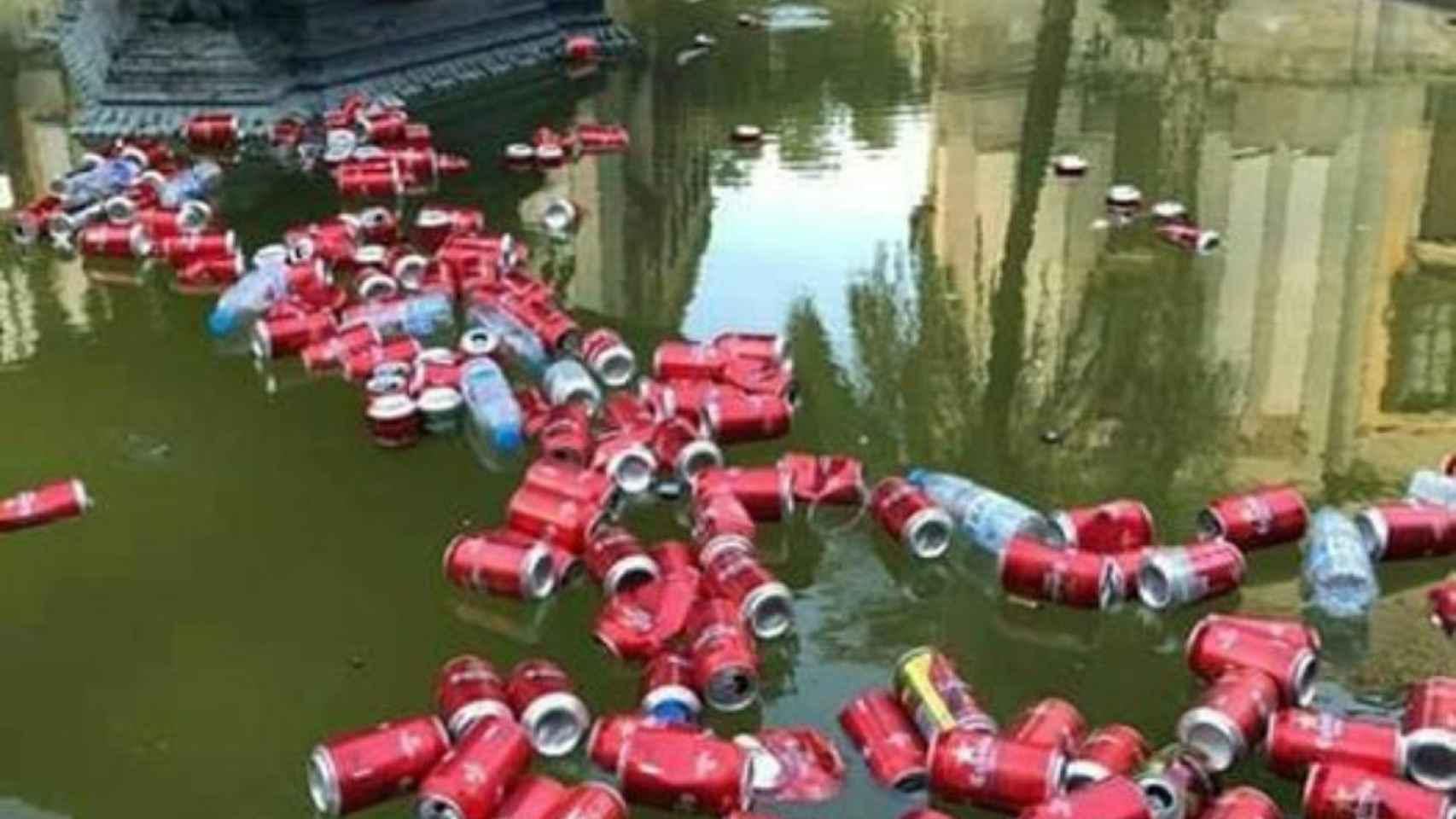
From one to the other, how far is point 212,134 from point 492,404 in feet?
15.1

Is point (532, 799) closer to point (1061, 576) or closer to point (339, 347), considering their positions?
point (1061, 576)

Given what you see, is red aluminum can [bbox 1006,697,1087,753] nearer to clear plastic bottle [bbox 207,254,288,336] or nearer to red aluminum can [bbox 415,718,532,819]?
red aluminum can [bbox 415,718,532,819]

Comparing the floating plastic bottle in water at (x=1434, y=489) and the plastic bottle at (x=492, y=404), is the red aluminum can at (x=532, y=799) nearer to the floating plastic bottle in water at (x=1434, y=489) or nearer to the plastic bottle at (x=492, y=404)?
the plastic bottle at (x=492, y=404)

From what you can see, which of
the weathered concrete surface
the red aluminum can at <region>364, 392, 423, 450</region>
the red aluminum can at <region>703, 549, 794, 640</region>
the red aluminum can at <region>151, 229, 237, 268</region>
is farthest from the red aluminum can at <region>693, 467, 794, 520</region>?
the weathered concrete surface

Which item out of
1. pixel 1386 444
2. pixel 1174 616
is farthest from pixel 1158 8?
pixel 1174 616

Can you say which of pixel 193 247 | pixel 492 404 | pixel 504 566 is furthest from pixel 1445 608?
pixel 193 247

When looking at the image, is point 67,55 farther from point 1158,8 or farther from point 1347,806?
point 1347,806

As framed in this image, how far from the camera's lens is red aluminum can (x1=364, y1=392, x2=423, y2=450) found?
212 inches

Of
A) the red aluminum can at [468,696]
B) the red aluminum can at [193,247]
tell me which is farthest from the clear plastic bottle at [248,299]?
the red aluminum can at [468,696]

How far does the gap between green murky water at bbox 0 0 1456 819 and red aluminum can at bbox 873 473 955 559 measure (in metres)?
0.07

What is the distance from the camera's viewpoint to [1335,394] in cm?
602

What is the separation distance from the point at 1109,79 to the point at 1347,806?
7.89m

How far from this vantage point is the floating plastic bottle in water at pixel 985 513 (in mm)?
4609

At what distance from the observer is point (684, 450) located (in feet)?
16.5
